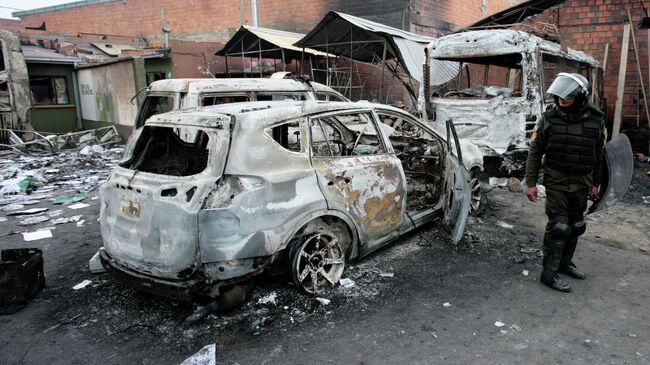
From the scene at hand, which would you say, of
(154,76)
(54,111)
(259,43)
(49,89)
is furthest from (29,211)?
(49,89)

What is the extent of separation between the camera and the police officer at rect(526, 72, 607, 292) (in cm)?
361

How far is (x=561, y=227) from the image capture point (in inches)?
148

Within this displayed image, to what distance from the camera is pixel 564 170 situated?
3.71 m

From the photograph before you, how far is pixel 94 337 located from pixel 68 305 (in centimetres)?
69

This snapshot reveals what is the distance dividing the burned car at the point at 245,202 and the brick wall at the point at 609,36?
7716 millimetres

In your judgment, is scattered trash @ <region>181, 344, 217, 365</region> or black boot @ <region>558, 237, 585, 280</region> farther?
black boot @ <region>558, 237, 585, 280</region>

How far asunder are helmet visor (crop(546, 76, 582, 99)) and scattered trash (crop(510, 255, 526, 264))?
5.65ft

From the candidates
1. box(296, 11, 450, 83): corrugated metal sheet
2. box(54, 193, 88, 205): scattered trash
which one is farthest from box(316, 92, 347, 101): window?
box(54, 193, 88, 205): scattered trash

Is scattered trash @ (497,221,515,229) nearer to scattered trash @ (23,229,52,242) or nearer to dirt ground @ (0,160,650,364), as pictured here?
dirt ground @ (0,160,650,364)

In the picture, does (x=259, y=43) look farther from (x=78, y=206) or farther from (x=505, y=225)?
(x=505, y=225)

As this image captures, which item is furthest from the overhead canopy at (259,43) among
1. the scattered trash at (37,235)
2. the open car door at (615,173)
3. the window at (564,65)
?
the open car door at (615,173)

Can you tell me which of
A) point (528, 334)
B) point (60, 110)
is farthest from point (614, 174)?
point (60, 110)

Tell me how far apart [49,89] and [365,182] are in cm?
1550

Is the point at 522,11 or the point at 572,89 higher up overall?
the point at 522,11
